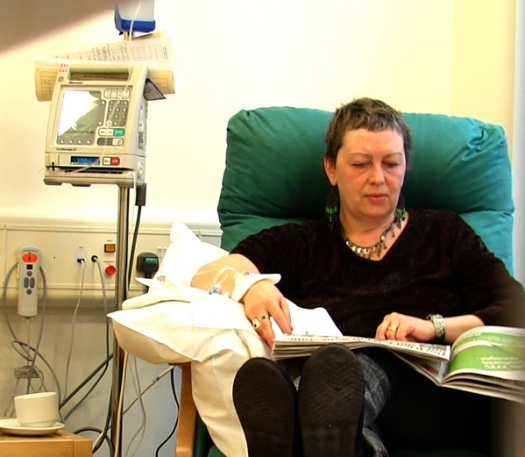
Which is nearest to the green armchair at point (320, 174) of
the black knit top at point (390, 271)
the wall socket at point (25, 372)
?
the black knit top at point (390, 271)

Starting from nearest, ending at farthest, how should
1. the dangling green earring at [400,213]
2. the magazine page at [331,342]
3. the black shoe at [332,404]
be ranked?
the black shoe at [332,404] → the magazine page at [331,342] → the dangling green earring at [400,213]

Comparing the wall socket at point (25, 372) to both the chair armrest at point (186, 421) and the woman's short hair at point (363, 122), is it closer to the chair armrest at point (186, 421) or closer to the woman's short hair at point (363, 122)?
the chair armrest at point (186, 421)

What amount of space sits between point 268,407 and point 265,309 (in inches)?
10.1

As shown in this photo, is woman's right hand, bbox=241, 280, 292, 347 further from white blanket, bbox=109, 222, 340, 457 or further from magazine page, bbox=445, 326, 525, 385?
magazine page, bbox=445, 326, 525, 385

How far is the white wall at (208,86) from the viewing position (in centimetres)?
179

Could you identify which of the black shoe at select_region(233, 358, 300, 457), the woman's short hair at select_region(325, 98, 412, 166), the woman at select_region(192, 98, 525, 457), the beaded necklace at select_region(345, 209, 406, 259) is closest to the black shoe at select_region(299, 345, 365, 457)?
the black shoe at select_region(233, 358, 300, 457)

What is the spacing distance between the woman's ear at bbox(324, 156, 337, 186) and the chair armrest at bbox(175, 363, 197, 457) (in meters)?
0.54

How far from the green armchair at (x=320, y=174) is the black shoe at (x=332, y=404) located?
2.33 ft

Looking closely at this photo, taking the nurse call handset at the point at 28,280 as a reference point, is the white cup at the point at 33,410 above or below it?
below

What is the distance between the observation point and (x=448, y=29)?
6.60 ft

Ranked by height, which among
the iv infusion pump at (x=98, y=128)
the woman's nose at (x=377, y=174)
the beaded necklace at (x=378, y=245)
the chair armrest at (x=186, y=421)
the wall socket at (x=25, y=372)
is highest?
the iv infusion pump at (x=98, y=128)

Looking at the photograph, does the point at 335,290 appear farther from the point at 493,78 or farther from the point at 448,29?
the point at 448,29

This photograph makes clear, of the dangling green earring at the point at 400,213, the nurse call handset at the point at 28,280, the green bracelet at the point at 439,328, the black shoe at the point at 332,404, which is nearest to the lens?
the black shoe at the point at 332,404

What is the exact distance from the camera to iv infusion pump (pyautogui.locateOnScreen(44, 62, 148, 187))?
1384mm
